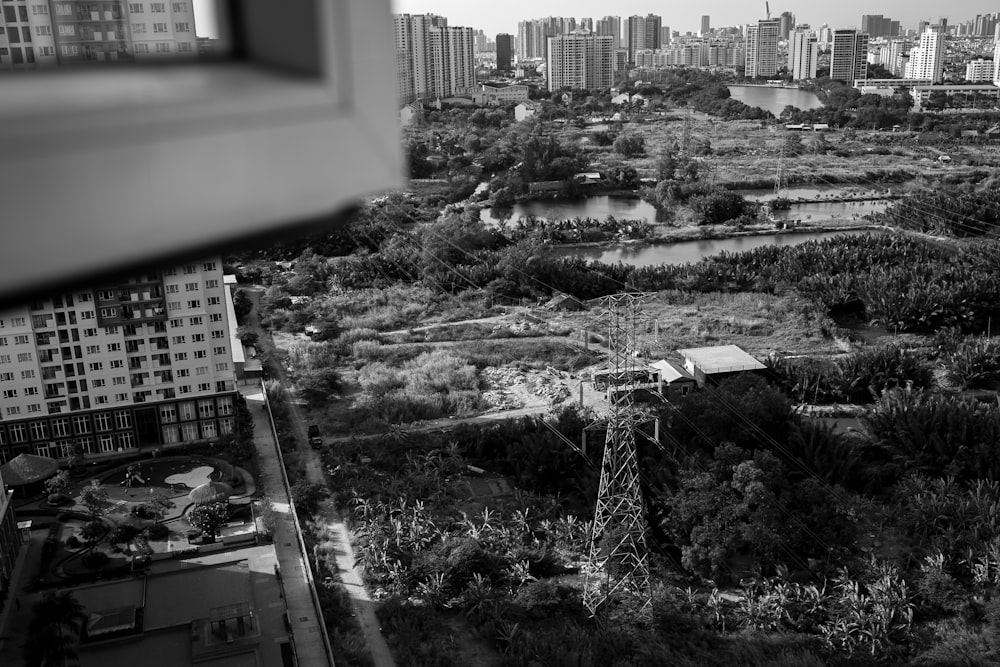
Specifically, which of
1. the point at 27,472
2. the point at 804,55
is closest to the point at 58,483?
the point at 27,472

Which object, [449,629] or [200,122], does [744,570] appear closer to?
[449,629]

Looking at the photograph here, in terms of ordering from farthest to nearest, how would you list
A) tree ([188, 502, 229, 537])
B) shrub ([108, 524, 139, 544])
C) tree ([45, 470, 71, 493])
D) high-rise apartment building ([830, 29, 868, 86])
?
high-rise apartment building ([830, 29, 868, 86]), tree ([45, 470, 71, 493]), tree ([188, 502, 229, 537]), shrub ([108, 524, 139, 544])

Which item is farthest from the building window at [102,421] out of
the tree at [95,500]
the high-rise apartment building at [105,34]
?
the high-rise apartment building at [105,34]

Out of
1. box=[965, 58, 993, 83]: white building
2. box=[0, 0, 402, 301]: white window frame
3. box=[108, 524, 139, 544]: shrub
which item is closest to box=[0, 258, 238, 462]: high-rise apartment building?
box=[108, 524, 139, 544]: shrub

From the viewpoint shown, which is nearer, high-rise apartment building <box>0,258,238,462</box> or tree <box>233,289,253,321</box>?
high-rise apartment building <box>0,258,238,462</box>

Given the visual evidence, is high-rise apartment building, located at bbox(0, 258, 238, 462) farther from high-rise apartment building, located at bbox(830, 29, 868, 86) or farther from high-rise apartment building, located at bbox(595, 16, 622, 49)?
high-rise apartment building, located at bbox(595, 16, 622, 49)

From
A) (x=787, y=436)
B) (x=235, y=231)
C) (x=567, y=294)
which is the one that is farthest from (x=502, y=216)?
(x=235, y=231)

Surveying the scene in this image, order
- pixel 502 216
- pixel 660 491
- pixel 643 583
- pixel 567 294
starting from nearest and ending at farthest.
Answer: pixel 643 583, pixel 660 491, pixel 567 294, pixel 502 216

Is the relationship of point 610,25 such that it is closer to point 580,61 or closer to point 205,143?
point 580,61
